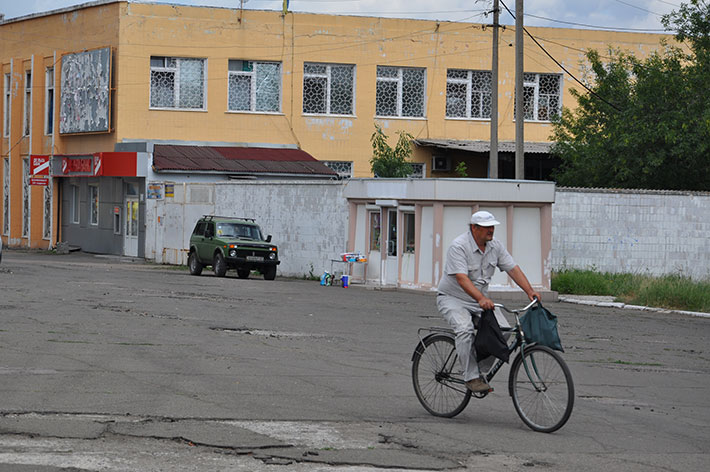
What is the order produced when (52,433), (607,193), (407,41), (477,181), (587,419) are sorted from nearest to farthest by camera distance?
(52,433)
(587,419)
(477,181)
(607,193)
(407,41)

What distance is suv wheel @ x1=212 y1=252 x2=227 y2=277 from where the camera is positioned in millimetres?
31828

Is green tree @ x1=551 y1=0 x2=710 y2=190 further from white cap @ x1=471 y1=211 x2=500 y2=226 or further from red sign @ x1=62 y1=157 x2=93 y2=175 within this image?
white cap @ x1=471 y1=211 x2=500 y2=226

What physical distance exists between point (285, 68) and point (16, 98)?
15.3 m

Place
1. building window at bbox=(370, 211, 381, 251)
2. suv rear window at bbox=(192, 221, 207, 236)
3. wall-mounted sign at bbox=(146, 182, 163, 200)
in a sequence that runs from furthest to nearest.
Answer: wall-mounted sign at bbox=(146, 182, 163, 200)
suv rear window at bbox=(192, 221, 207, 236)
building window at bbox=(370, 211, 381, 251)

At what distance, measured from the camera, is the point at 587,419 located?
10102 millimetres

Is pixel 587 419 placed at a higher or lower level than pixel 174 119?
lower

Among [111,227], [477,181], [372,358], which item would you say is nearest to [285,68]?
[111,227]

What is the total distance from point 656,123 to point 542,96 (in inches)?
603

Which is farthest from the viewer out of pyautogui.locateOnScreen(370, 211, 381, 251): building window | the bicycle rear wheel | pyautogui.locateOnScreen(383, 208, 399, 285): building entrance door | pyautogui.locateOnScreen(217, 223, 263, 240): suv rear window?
pyautogui.locateOnScreen(217, 223, 263, 240): suv rear window

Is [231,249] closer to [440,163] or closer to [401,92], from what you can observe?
[401,92]

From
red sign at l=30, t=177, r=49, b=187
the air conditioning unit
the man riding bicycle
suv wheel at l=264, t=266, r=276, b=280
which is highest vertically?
the air conditioning unit

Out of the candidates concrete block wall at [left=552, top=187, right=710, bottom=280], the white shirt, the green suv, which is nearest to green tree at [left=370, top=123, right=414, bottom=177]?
the green suv

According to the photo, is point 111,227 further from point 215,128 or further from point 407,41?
point 407,41

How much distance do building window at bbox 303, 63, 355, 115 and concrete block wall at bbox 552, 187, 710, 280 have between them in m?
16.9
